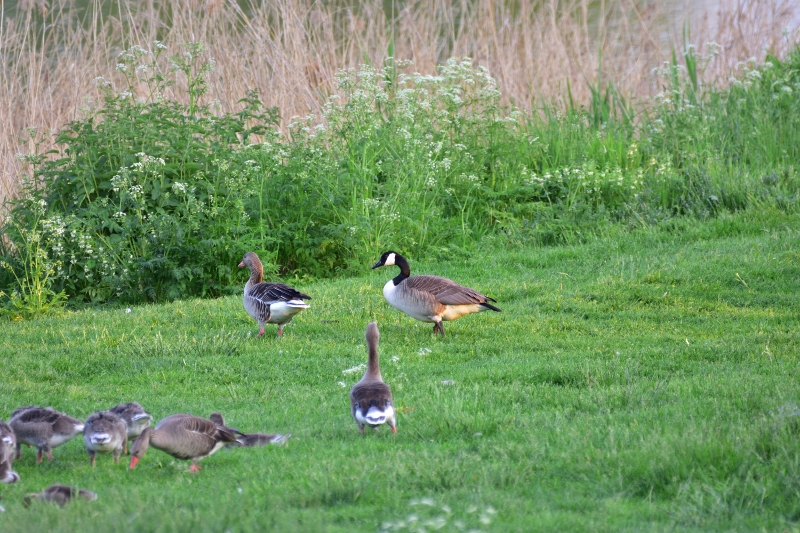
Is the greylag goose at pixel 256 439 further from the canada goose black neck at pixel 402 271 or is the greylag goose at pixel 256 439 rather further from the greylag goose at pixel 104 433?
the canada goose black neck at pixel 402 271

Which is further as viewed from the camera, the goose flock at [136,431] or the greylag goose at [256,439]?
the greylag goose at [256,439]

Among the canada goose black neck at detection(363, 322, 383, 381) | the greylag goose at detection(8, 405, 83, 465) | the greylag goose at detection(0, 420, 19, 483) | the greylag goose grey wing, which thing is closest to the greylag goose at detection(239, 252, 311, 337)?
the greylag goose grey wing

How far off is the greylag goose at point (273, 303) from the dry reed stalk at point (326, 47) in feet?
19.3

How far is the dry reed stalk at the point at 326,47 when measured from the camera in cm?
1453

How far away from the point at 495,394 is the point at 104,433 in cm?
292

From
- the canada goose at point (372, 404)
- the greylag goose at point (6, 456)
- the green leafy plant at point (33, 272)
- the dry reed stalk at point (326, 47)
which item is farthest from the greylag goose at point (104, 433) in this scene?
the dry reed stalk at point (326, 47)

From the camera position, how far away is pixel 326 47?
52.4 ft

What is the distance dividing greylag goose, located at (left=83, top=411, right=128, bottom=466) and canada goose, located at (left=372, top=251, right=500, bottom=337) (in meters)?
3.80

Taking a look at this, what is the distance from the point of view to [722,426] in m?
5.64

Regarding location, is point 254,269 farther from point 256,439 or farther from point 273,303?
point 256,439

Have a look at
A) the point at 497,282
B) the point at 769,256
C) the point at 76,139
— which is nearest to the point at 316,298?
the point at 497,282

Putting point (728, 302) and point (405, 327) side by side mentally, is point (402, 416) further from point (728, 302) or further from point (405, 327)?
point (728, 302)

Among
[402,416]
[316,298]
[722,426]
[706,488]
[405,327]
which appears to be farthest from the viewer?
[316,298]

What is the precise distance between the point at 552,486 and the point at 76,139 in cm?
909
